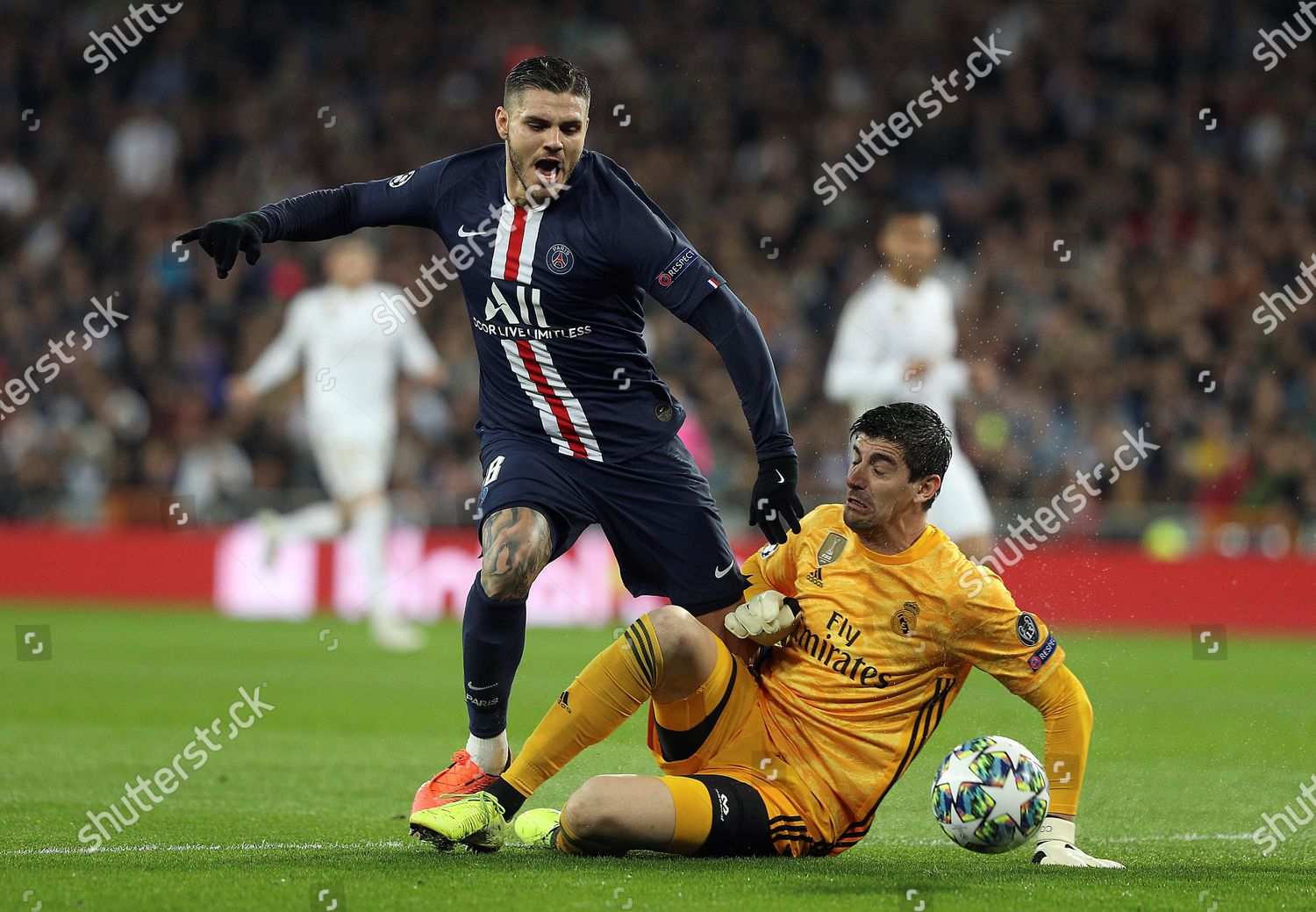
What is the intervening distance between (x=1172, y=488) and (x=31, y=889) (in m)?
12.2

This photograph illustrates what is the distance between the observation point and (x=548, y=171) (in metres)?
4.96

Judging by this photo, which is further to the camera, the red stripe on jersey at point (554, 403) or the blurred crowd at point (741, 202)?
the blurred crowd at point (741, 202)

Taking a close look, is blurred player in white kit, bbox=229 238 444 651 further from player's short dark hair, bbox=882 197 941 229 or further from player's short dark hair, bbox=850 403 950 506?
player's short dark hair, bbox=850 403 950 506

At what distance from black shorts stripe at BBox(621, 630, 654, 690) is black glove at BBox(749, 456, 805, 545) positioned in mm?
Result: 494

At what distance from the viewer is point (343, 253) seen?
12062 millimetres

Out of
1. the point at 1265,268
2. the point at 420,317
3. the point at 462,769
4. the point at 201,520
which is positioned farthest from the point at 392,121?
the point at 462,769

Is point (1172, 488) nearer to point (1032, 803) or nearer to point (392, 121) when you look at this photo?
point (392, 121)

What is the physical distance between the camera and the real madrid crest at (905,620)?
4.46 metres

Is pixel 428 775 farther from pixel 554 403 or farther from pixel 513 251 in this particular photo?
pixel 513 251
